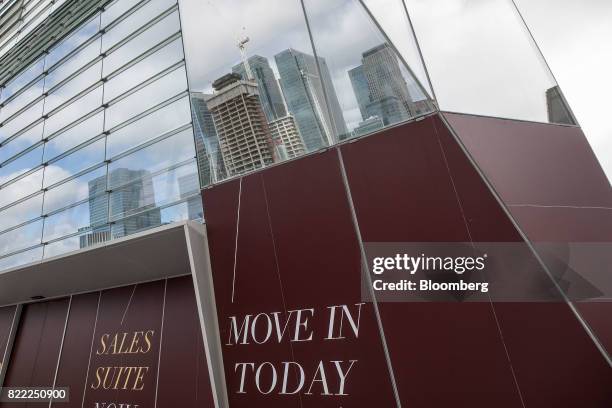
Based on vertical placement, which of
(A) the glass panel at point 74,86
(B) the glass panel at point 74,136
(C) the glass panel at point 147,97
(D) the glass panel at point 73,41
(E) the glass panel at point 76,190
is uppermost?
(D) the glass panel at point 73,41

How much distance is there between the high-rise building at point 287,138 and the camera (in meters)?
6.54

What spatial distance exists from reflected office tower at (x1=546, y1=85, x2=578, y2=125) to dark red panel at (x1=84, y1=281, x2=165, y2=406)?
799 cm

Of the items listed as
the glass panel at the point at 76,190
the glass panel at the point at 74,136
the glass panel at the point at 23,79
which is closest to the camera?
the glass panel at the point at 76,190

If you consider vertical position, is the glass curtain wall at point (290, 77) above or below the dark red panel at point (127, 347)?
above

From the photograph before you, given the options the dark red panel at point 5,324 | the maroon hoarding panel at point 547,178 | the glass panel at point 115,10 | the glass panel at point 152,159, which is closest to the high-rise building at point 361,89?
the maroon hoarding panel at point 547,178

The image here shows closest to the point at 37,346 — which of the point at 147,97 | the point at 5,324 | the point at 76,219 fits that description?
the point at 5,324

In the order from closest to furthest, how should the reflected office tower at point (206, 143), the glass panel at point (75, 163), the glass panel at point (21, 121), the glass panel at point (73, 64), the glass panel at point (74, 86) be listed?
the reflected office tower at point (206, 143), the glass panel at point (75, 163), the glass panel at point (74, 86), the glass panel at point (73, 64), the glass panel at point (21, 121)

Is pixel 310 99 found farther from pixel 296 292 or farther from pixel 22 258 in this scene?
pixel 22 258

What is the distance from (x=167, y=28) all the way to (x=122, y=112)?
2.31m

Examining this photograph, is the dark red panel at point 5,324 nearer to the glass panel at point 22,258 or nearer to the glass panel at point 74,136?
the glass panel at point 22,258

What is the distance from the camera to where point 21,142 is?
12.6 m

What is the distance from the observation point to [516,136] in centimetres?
546

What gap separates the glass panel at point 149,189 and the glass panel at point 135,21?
364 cm

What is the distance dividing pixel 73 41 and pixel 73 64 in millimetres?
785
